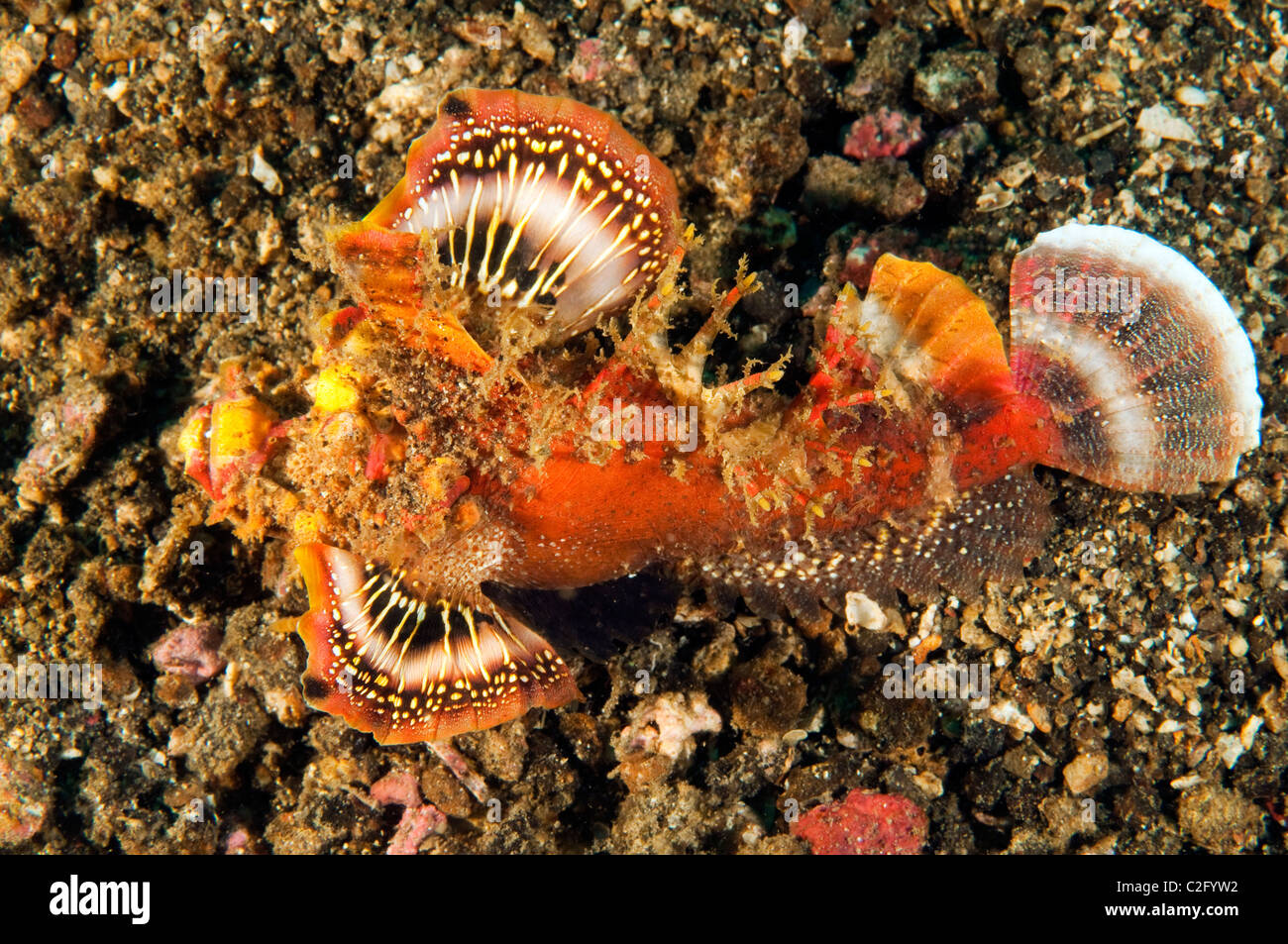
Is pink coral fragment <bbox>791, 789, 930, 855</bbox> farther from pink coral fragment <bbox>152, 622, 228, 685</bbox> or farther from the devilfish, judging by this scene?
pink coral fragment <bbox>152, 622, 228, 685</bbox>

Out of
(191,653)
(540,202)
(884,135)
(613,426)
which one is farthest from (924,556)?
(191,653)

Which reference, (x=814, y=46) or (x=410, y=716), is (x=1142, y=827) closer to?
(x=410, y=716)

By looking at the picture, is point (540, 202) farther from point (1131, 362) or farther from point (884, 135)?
point (1131, 362)

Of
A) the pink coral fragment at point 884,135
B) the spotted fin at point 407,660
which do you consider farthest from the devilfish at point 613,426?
the pink coral fragment at point 884,135

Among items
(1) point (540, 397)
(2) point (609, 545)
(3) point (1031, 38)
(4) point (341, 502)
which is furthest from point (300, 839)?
(3) point (1031, 38)

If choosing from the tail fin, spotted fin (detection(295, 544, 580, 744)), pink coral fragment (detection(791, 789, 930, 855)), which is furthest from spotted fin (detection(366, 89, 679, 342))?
pink coral fragment (detection(791, 789, 930, 855))

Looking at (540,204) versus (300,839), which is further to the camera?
(300,839)

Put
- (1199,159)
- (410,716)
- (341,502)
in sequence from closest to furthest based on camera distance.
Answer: (341,502), (410,716), (1199,159)
